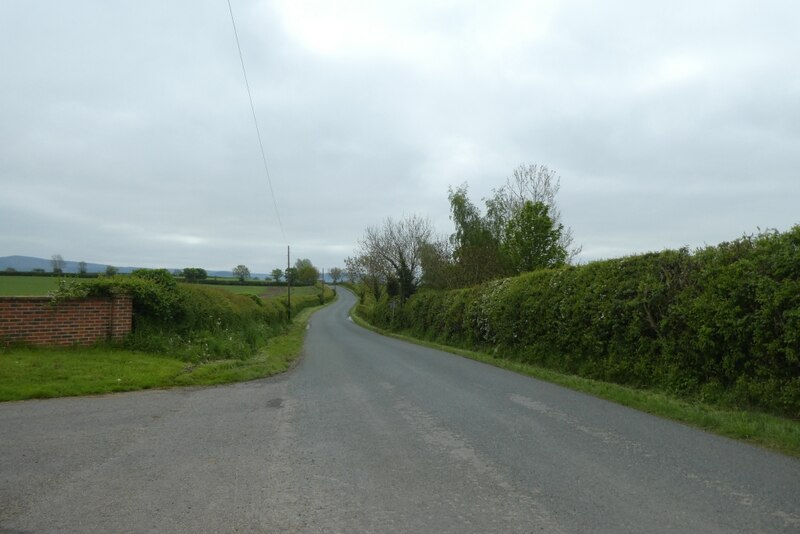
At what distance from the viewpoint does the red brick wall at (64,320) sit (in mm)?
12178

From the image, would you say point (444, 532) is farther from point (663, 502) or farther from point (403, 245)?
point (403, 245)

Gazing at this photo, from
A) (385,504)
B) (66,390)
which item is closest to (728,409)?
(385,504)

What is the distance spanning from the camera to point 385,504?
4531 millimetres

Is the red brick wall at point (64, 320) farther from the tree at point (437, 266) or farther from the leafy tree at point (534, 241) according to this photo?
the tree at point (437, 266)

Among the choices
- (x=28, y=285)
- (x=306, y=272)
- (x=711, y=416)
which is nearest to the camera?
(x=711, y=416)

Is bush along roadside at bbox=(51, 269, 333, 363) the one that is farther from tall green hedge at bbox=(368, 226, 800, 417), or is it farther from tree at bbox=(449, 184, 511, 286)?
tree at bbox=(449, 184, 511, 286)

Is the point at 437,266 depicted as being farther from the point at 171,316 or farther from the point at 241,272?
the point at 241,272

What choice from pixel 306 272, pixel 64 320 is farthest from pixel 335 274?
pixel 64 320

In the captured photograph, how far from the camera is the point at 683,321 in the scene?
1010 centimetres

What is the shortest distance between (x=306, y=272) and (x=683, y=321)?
132 meters

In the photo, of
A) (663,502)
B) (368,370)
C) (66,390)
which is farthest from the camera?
(368,370)

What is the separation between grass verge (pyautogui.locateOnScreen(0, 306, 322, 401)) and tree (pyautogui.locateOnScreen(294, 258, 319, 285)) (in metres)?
123

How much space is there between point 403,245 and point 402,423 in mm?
42570

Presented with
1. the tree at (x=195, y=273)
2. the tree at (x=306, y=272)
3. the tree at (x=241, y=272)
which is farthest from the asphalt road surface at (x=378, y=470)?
the tree at (x=306, y=272)
